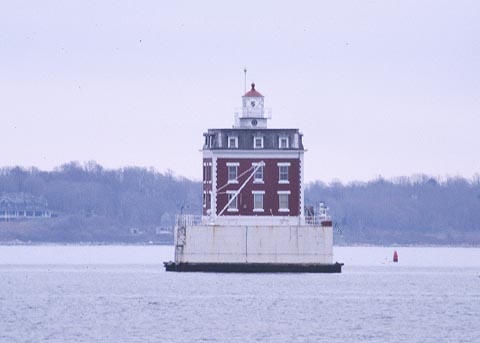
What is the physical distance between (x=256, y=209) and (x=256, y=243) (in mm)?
3029

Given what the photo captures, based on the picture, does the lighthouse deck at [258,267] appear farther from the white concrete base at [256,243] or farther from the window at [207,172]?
the window at [207,172]

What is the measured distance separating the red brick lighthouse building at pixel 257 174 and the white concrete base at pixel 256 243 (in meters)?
2.05

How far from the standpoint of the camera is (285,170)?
98.4 meters

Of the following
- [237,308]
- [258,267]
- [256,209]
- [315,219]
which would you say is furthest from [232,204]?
[237,308]

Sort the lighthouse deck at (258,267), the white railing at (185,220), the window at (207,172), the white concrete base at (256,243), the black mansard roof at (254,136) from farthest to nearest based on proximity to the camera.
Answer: the window at (207,172), the black mansard roof at (254,136), the white railing at (185,220), the lighthouse deck at (258,267), the white concrete base at (256,243)

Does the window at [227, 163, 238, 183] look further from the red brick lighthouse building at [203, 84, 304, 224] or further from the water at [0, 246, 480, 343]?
the water at [0, 246, 480, 343]

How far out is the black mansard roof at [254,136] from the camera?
3863 inches

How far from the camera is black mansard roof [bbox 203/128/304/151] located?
98.1 metres

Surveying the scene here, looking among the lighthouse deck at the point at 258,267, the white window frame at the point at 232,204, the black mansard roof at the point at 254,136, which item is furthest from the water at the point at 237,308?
the black mansard roof at the point at 254,136

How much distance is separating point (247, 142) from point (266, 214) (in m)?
4.15

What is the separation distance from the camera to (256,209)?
98438 millimetres

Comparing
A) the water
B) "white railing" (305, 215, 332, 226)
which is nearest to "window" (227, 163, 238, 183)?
"white railing" (305, 215, 332, 226)

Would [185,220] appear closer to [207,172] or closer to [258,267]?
[207,172]

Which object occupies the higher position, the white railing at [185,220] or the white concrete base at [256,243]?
the white railing at [185,220]
